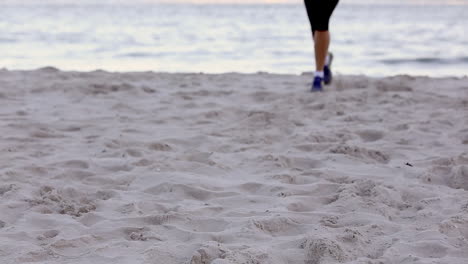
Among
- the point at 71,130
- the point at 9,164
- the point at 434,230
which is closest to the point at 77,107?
the point at 71,130

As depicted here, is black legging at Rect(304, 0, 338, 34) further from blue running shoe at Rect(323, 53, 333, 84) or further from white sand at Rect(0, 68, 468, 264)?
white sand at Rect(0, 68, 468, 264)

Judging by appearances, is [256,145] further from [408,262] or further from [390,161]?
[408,262]

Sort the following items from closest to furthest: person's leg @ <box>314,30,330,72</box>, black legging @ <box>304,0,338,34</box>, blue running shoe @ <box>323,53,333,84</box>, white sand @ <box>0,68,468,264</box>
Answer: white sand @ <box>0,68,468,264</box> → black legging @ <box>304,0,338,34</box> → person's leg @ <box>314,30,330,72</box> → blue running shoe @ <box>323,53,333,84</box>

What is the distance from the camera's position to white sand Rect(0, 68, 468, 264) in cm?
219

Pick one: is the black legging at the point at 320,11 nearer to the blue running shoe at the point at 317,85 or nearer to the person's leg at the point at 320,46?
the person's leg at the point at 320,46

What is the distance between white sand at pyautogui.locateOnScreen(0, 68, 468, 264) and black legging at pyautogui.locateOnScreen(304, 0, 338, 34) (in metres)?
0.65

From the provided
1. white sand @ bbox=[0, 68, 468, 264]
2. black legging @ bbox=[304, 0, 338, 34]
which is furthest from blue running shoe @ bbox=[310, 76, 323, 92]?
black legging @ bbox=[304, 0, 338, 34]

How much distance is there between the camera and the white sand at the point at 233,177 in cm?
219

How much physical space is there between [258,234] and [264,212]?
0.26 meters

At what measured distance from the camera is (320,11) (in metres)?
5.28

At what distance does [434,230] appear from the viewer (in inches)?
91.0

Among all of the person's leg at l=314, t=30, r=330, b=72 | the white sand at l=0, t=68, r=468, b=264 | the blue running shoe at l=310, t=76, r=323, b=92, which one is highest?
the person's leg at l=314, t=30, r=330, b=72

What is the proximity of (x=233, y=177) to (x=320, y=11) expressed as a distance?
267 cm

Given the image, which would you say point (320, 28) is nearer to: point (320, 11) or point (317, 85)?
point (320, 11)
